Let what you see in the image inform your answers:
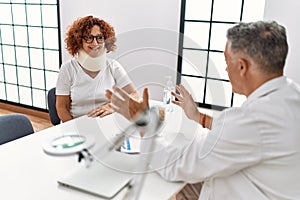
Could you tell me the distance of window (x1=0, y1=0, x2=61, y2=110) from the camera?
367 centimetres

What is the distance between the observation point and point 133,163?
84cm

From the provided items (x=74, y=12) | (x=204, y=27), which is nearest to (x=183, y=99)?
(x=204, y=27)

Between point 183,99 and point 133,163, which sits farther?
point 183,99

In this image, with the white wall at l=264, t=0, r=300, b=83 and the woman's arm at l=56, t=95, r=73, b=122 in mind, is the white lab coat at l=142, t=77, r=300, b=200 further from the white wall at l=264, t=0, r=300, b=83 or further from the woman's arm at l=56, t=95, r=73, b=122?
the white wall at l=264, t=0, r=300, b=83

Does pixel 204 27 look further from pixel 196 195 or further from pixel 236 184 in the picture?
pixel 236 184

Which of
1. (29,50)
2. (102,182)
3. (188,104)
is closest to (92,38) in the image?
(188,104)

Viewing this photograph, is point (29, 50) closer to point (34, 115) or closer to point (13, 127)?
point (34, 115)

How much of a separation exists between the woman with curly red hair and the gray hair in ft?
3.63

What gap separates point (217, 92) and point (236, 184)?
1.13m

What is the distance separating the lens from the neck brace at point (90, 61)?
78.2 inches

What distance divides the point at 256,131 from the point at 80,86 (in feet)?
4.45

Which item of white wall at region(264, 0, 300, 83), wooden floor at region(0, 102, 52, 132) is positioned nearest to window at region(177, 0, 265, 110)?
white wall at region(264, 0, 300, 83)

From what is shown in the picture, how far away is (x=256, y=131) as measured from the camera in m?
0.96

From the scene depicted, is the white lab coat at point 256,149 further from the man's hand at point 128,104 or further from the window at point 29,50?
the window at point 29,50
